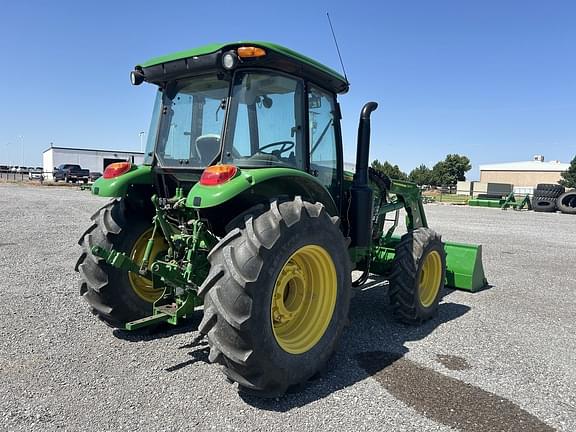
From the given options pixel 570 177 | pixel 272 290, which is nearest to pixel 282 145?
pixel 272 290

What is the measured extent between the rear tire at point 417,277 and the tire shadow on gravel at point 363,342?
17 cm

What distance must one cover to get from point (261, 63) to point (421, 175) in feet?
272

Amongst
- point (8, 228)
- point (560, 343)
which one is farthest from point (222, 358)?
point (8, 228)

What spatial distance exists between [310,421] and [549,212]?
25786 mm

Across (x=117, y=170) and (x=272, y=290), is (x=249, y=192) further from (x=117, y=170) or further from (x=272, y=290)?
(x=117, y=170)

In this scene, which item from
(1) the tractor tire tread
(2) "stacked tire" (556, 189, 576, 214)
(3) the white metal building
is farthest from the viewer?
(3) the white metal building

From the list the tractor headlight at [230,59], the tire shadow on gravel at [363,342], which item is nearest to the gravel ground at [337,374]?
the tire shadow on gravel at [363,342]

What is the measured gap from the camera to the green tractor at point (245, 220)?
318 centimetres

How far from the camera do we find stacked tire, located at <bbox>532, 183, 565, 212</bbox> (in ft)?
81.7

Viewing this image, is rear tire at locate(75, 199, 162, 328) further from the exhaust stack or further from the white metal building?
the white metal building

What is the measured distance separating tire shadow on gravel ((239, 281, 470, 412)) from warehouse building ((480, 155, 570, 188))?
87792 mm

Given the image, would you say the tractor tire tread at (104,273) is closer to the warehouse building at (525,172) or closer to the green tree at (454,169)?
the green tree at (454,169)

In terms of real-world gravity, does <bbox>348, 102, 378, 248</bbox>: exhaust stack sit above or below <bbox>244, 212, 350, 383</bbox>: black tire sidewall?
above

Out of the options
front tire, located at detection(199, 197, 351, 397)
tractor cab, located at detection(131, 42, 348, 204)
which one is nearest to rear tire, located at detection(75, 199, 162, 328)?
tractor cab, located at detection(131, 42, 348, 204)
